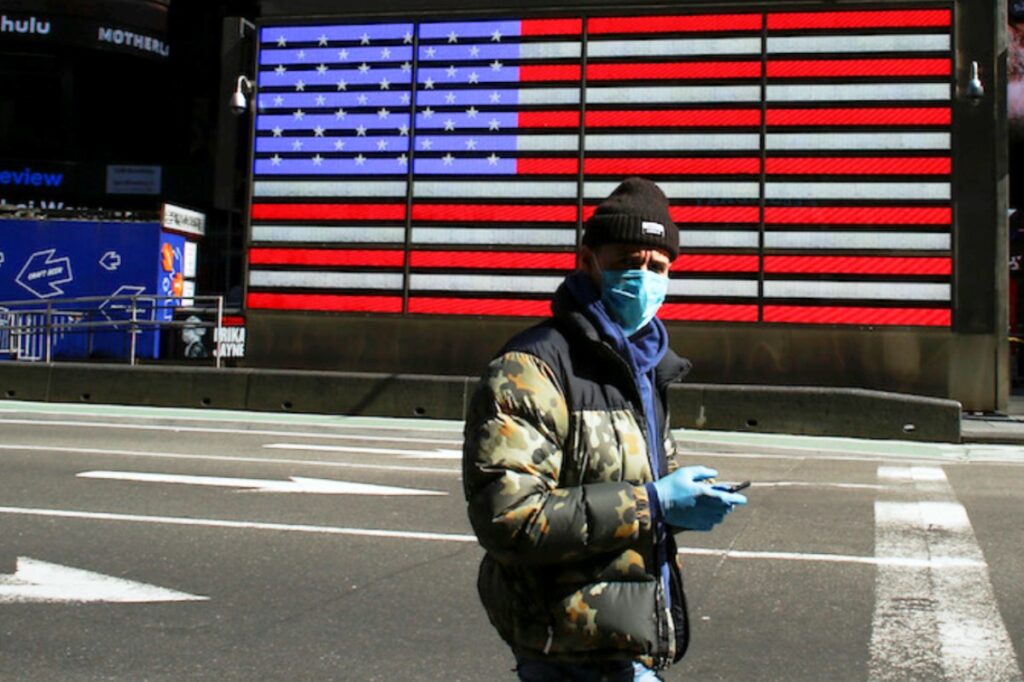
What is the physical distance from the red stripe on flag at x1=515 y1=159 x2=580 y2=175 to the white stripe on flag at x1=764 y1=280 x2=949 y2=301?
375 cm

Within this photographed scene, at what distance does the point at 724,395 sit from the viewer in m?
15.4

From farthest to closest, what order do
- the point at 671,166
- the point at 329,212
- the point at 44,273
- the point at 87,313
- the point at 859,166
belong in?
the point at 44,273 < the point at 87,313 < the point at 329,212 < the point at 671,166 < the point at 859,166

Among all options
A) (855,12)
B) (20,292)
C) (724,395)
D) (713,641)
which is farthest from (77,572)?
(20,292)

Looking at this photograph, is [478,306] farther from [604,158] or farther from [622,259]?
[622,259]

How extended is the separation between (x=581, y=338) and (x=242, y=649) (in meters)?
3.27

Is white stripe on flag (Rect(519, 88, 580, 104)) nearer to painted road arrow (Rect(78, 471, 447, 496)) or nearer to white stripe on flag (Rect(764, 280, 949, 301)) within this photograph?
white stripe on flag (Rect(764, 280, 949, 301))

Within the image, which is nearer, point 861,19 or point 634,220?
point 634,220

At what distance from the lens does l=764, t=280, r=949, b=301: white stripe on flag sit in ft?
56.6

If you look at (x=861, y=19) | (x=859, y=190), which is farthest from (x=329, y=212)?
(x=861, y=19)

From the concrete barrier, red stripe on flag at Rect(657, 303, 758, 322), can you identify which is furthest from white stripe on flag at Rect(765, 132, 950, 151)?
the concrete barrier

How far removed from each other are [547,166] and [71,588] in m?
13.5

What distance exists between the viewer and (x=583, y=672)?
8.53 ft

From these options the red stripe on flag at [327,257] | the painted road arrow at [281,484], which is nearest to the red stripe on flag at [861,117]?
the red stripe on flag at [327,257]

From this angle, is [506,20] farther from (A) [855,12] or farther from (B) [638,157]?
(A) [855,12]
